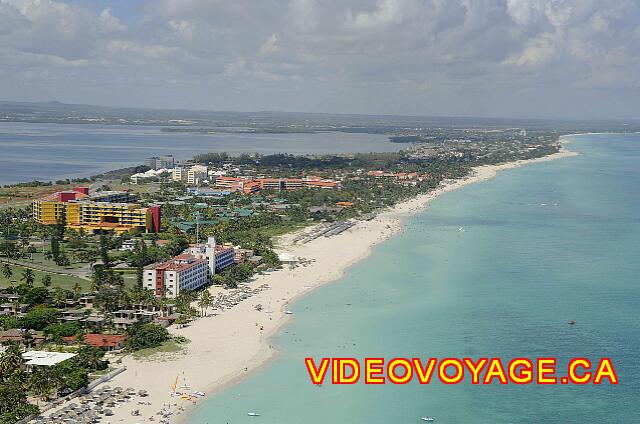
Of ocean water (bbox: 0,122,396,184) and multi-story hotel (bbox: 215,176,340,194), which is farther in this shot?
ocean water (bbox: 0,122,396,184)

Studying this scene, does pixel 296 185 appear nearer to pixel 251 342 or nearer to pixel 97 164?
pixel 97 164

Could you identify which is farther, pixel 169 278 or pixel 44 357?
pixel 169 278

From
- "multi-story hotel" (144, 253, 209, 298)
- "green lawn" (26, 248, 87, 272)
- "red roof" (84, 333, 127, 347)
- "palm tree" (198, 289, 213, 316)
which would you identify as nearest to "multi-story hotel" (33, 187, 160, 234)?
"green lawn" (26, 248, 87, 272)

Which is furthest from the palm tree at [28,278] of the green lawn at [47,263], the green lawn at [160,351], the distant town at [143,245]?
the green lawn at [160,351]

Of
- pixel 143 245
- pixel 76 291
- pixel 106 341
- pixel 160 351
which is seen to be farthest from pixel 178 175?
pixel 160 351

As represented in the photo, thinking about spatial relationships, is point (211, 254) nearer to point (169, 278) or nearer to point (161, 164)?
point (169, 278)

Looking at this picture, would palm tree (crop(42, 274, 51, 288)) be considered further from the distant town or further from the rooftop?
the rooftop

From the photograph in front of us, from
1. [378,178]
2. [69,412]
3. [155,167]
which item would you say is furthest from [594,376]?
[155,167]

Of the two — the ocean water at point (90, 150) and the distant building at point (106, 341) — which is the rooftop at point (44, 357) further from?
the ocean water at point (90, 150)
